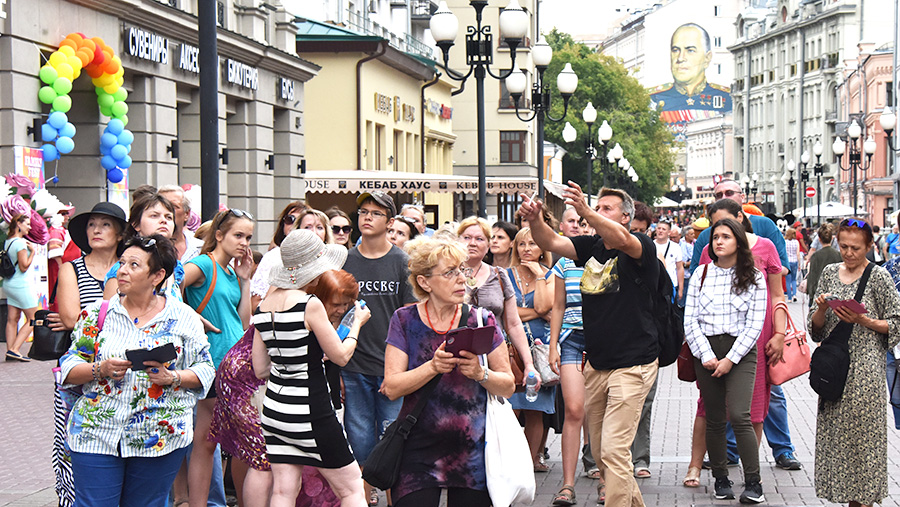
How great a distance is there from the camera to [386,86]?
40.1 m

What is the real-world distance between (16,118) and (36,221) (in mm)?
1552

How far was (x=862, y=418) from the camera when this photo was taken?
26.0 feet

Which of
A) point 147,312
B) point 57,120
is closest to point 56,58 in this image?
point 57,120

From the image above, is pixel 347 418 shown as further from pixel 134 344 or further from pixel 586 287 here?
pixel 134 344

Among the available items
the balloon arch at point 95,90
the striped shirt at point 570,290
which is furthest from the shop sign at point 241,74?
the striped shirt at point 570,290

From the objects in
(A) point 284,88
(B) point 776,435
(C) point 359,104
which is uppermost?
(C) point 359,104

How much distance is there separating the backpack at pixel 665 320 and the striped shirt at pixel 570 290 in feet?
3.39

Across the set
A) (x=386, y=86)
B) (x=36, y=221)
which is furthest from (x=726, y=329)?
(x=386, y=86)

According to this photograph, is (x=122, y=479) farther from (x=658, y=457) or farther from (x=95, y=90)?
(x=95, y=90)

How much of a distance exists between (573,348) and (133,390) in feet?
12.2

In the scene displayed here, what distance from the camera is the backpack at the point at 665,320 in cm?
775

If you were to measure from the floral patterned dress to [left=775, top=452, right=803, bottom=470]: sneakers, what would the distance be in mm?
1545

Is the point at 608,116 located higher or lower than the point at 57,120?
higher

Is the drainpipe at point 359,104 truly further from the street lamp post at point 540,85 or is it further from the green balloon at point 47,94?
the green balloon at point 47,94
